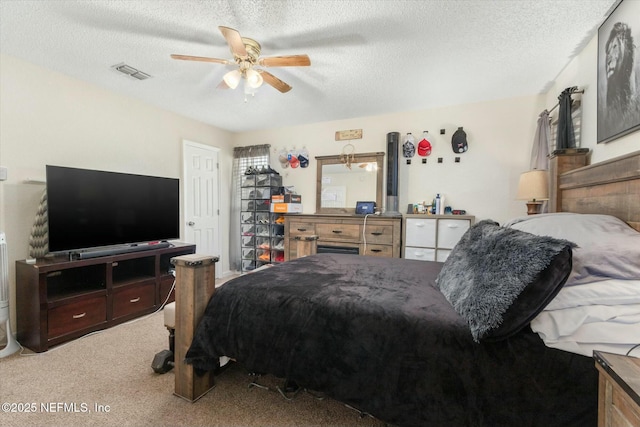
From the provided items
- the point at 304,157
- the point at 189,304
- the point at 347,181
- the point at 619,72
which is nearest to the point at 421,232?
the point at 347,181

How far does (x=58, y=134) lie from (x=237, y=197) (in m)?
2.43

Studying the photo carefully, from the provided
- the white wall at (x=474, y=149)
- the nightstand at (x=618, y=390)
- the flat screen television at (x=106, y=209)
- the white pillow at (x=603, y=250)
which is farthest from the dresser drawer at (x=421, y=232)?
the flat screen television at (x=106, y=209)

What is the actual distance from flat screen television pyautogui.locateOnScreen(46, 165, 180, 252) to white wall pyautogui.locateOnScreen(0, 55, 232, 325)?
0.43 metres

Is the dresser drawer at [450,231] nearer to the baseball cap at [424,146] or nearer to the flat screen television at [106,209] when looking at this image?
the baseball cap at [424,146]

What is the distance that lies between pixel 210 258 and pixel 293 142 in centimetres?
324

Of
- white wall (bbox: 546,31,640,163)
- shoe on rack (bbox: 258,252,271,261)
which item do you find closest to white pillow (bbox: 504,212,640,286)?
white wall (bbox: 546,31,640,163)

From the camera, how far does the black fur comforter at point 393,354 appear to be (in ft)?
3.03

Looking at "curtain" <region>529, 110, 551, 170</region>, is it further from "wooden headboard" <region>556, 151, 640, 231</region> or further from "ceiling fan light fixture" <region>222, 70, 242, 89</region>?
"ceiling fan light fixture" <region>222, 70, 242, 89</region>

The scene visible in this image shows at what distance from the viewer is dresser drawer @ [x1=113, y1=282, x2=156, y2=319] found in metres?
2.62

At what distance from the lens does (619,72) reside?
1.66 m

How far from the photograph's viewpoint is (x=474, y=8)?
1.76m

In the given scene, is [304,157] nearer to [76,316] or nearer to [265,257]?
[265,257]

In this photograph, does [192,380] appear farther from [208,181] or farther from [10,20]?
[208,181]

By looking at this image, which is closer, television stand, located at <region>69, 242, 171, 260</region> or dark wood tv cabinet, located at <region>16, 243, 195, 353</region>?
dark wood tv cabinet, located at <region>16, 243, 195, 353</region>
